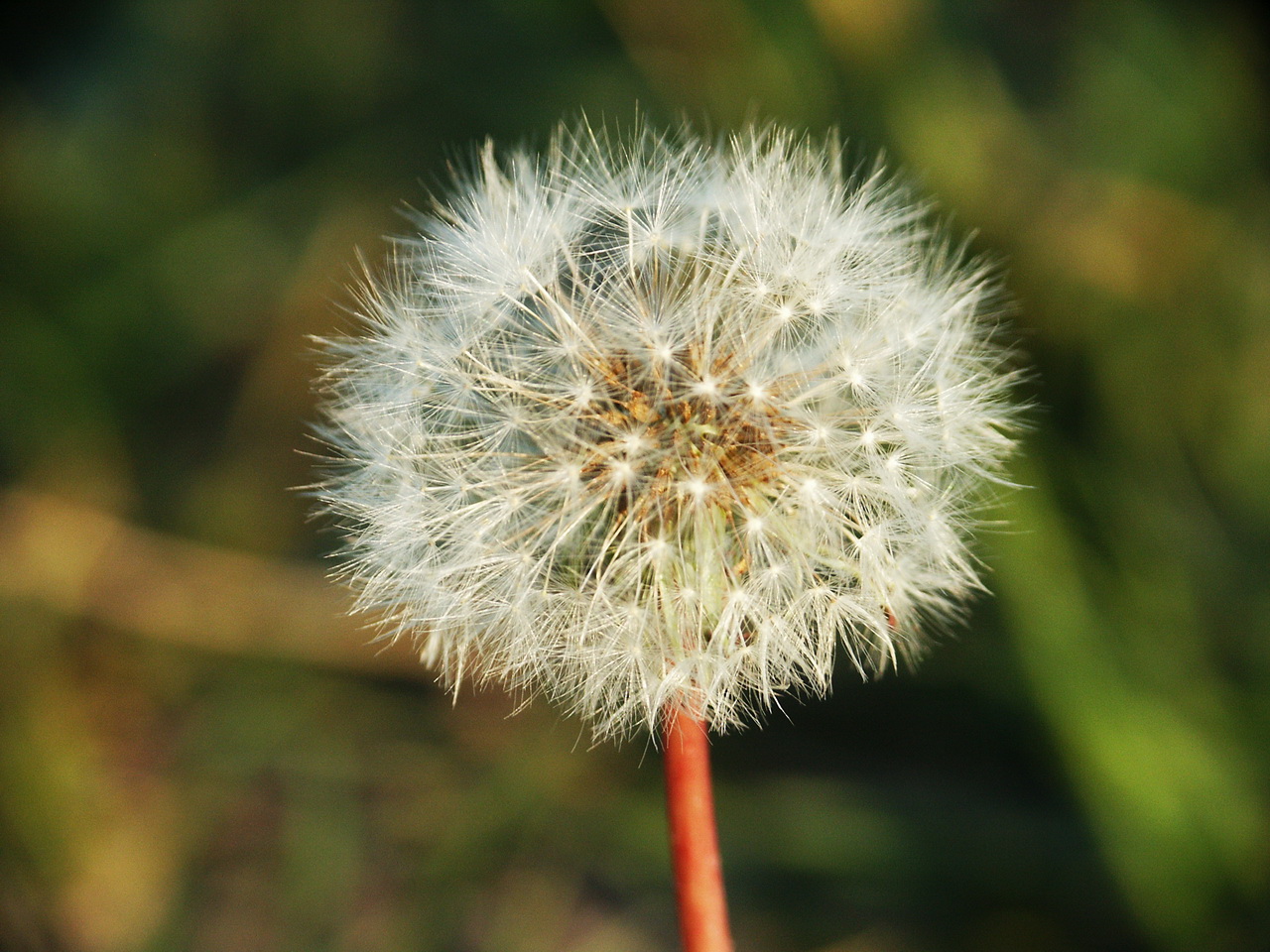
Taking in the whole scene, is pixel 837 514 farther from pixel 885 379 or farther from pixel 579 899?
pixel 579 899

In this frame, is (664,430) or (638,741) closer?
(664,430)

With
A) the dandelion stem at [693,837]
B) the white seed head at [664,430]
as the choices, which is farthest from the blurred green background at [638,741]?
the dandelion stem at [693,837]

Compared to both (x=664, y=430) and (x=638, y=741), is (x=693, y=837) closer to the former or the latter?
(x=664, y=430)

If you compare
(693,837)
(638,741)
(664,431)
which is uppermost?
(638,741)

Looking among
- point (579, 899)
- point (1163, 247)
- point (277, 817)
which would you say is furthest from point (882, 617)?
point (277, 817)

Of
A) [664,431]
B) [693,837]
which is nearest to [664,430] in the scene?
[664,431]

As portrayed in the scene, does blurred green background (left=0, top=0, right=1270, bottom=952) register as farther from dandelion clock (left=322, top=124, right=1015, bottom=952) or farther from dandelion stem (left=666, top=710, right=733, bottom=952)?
dandelion stem (left=666, top=710, right=733, bottom=952)

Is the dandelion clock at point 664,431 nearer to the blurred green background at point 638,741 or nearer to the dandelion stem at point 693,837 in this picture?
the dandelion stem at point 693,837
